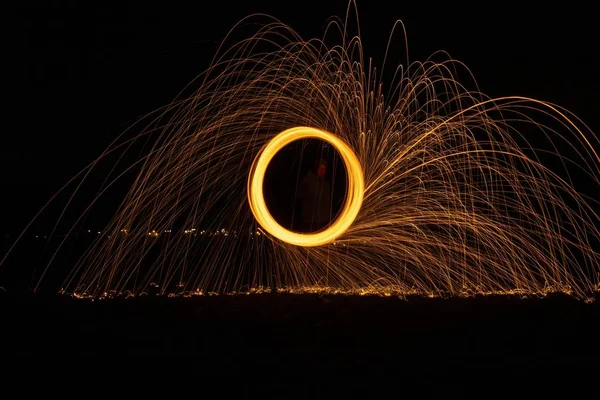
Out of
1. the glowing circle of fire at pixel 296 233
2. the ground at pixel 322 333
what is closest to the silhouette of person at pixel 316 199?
the glowing circle of fire at pixel 296 233

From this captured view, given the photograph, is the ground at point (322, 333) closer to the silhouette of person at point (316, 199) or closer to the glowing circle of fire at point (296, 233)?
the glowing circle of fire at point (296, 233)

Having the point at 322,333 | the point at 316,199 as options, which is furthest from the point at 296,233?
the point at 322,333

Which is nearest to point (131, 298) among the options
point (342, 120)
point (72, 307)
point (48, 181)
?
point (72, 307)

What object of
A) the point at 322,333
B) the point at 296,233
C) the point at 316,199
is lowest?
the point at 322,333

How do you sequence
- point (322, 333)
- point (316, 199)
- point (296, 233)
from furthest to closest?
point (316, 199) < point (296, 233) < point (322, 333)

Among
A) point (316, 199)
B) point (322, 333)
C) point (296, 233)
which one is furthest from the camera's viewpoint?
point (316, 199)

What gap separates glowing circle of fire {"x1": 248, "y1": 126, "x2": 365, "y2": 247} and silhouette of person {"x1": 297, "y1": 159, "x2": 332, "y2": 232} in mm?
684

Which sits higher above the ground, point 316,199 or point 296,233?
point 316,199

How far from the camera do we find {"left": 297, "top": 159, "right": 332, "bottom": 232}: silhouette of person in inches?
349

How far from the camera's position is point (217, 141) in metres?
9.38

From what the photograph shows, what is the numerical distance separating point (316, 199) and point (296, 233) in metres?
1.06

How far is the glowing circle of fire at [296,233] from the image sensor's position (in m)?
7.83

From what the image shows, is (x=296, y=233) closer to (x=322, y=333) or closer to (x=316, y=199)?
(x=316, y=199)

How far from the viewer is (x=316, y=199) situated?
8.88 m
